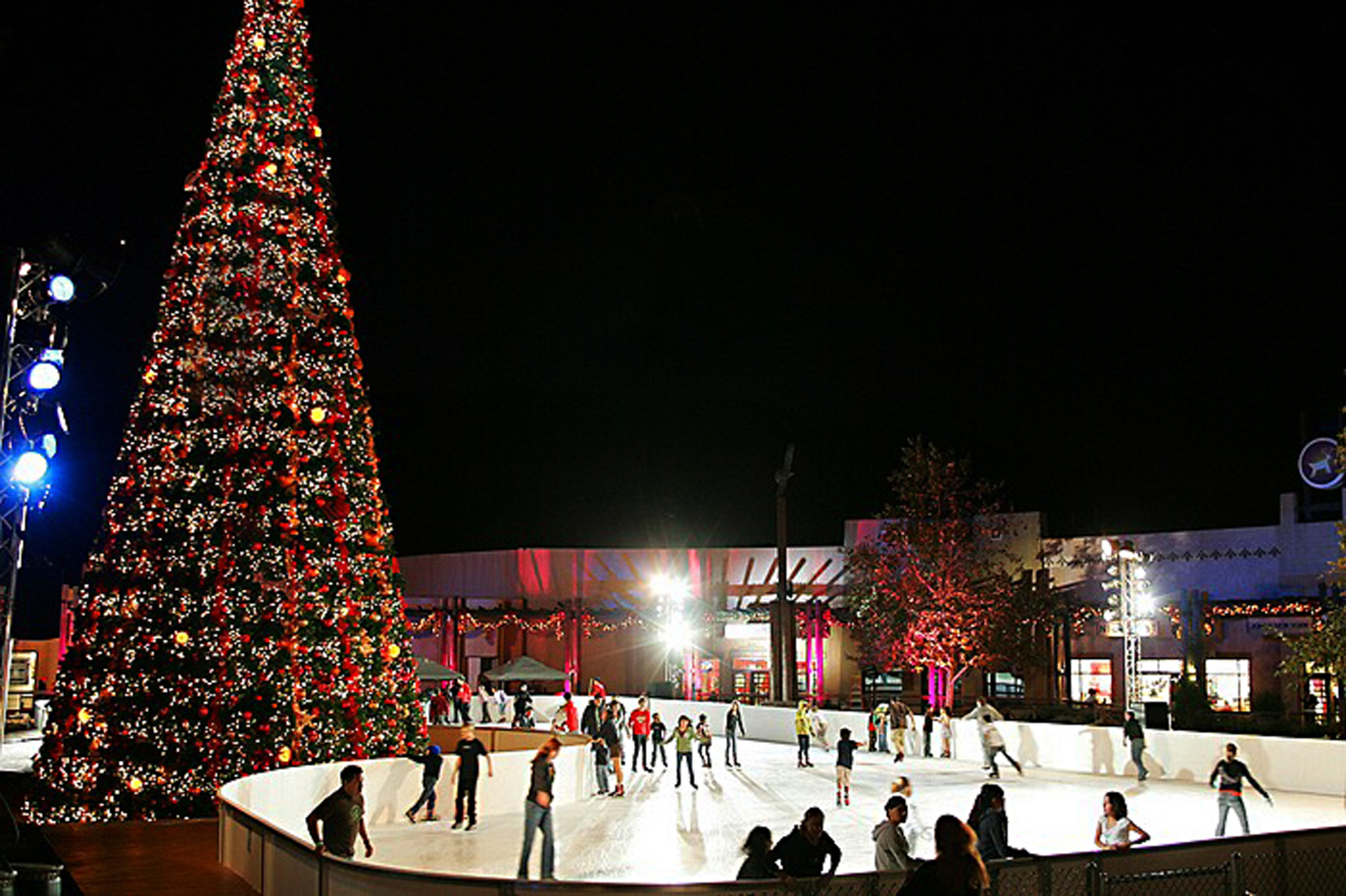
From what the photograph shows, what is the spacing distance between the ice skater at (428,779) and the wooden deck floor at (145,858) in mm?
2570

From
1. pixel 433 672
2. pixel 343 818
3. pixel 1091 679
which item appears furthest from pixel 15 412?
pixel 1091 679

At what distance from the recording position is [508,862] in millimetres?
14367

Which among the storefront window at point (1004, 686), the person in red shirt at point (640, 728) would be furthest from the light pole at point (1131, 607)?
the storefront window at point (1004, 686)

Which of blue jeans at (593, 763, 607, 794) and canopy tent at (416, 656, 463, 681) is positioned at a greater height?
canopy tent at (416, 656, 463, 681)

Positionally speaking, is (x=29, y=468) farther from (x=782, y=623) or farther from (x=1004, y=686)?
(x=1004, y=686)

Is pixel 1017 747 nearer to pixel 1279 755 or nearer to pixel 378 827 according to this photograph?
pixel 1279 755

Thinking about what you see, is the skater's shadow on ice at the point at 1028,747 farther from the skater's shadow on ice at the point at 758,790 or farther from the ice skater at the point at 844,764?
the ice skater at the point at 844,764

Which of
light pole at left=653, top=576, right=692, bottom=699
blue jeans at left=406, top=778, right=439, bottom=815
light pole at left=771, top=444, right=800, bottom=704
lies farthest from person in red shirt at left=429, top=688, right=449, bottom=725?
blue jeans at left=406, top=778, right=439, bottom=815

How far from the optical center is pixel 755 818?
1833 cm

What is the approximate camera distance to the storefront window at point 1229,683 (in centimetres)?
3656

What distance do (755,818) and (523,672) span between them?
18.1 m

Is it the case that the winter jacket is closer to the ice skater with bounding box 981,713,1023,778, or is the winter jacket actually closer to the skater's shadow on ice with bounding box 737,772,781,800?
the skater's shadow on ice with bounding box 737,772,781,800

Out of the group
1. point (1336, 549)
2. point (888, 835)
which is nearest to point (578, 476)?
point (1336, 549)

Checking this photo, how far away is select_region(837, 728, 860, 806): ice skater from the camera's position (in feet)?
64.5
